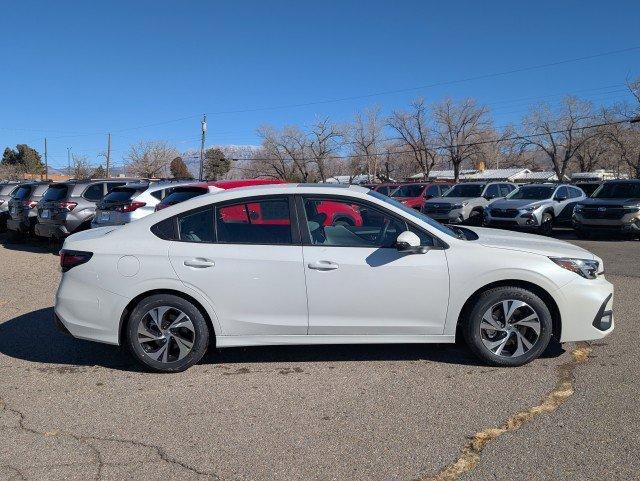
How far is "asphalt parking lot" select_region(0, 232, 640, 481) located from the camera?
3.47 meters

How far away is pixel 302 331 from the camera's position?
4.99 m

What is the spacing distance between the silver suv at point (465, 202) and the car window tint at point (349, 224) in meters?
14.0

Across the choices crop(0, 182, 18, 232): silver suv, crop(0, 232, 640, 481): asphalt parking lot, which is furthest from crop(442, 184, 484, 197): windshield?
crop(0, 232, 640, 481): asphalt parking lot

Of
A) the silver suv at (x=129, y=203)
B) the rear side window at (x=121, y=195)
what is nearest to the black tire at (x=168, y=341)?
the silver suv at (x=129, y=203)

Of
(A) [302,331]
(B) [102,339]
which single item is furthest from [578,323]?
(B) [102,339]

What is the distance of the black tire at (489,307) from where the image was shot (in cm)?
491

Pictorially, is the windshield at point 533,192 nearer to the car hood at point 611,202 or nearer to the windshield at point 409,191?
the car hood at point 611,202

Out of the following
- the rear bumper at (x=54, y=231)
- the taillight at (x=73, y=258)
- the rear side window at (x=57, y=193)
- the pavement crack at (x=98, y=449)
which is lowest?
the pavement crack at (x=98, y=449)

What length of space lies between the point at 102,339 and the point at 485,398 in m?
3.17

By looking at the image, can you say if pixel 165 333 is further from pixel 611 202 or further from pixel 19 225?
pixel 611 202

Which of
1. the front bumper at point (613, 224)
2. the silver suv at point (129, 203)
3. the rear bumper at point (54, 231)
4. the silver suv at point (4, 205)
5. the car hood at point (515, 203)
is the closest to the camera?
the silver suv at point (129, 203)

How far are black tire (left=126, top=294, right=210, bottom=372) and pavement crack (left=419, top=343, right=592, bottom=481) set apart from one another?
2.37m

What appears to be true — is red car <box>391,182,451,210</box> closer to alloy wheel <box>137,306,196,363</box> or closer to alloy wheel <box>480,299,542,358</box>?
alloy wheel <box>480,299,542,358</box>

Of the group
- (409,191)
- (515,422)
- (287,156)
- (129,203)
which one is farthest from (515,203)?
(287,156)
